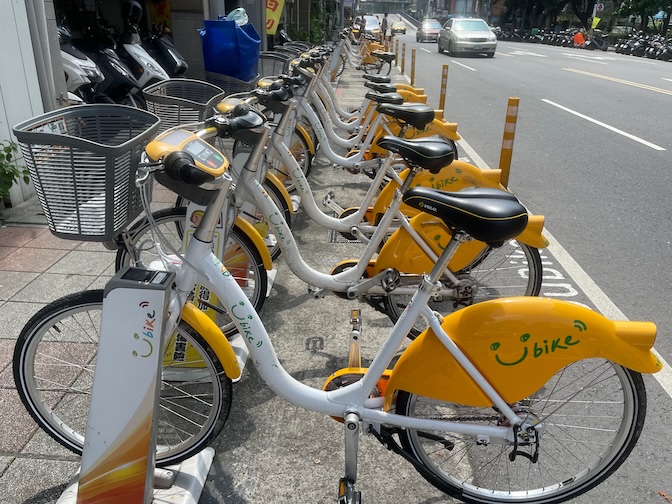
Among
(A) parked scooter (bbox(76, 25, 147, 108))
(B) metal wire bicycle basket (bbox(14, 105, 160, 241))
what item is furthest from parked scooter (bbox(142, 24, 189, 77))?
(B) metal wire bicycle basket (bbox(14, 105, 160, 241))

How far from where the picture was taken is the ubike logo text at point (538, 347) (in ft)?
6.77

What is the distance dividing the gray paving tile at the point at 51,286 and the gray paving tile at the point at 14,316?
3.1 inches

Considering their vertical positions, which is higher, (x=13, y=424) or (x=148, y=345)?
(x=148, y=345)

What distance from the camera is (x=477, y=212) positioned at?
1950 millimetres

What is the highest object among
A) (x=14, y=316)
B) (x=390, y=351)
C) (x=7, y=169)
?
(x=390, y=351)

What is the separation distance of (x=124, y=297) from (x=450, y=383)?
1.19 m

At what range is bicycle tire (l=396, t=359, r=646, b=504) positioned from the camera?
2.21 metres

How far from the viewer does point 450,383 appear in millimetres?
2113

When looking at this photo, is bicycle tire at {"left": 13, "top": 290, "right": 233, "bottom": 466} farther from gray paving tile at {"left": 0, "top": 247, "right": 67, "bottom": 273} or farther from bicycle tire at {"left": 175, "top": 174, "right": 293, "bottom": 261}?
gray paving tile at {"left": 0, "top": 247, "right": 67, "bottom": 273}

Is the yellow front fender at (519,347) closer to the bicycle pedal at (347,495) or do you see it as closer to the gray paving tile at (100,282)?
the bicycle pedal at (347,495)

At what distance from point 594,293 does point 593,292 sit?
0.02m

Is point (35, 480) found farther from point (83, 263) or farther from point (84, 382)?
point (83, 263)

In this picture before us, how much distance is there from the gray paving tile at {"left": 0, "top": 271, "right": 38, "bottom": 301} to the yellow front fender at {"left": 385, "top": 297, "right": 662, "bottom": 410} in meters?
2.98

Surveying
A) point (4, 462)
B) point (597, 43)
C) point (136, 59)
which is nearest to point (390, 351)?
point (4, 462)
